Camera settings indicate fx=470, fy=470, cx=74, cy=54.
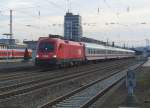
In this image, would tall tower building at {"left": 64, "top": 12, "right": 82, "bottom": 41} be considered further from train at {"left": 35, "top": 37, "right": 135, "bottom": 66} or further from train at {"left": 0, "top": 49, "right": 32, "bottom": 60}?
train at {"left": 35, "top": 37, "right": 135, "bottom": 66}

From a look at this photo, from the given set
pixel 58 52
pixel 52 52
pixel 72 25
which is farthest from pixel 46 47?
pixel 72 25

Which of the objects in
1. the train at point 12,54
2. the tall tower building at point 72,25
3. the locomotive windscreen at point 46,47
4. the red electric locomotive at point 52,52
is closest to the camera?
the red electric locomotive at point 52,52

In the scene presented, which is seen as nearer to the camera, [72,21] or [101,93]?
[101,93]

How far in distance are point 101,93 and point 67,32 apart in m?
80.5

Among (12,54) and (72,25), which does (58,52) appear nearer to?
(12,54)

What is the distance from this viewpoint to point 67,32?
102 m

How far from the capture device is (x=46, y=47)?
4553 centimetres

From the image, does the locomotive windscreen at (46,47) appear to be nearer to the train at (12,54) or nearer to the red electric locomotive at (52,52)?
the red electric locomotive at (52,52)

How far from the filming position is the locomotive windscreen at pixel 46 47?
45.2 meters

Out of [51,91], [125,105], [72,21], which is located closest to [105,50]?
[72,21]

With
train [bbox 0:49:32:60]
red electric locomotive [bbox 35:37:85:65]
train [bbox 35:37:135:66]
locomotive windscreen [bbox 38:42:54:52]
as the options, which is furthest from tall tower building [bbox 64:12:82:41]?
locomotive windscreen [bbox 38:42:54:52]

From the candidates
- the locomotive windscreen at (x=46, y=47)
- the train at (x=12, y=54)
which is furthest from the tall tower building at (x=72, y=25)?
the locomotive windscreen at (x=46, y=47)

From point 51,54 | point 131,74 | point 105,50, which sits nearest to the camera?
point 131,74

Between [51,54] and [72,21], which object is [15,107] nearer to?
[51,54]
